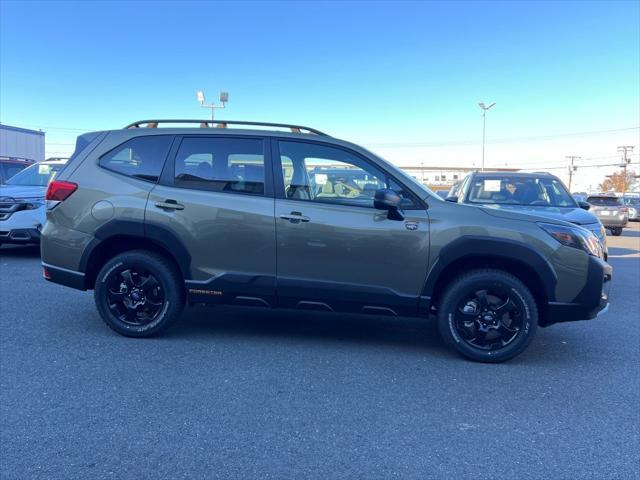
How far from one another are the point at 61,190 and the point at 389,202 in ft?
10.0

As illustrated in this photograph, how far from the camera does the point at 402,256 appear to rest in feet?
13.6

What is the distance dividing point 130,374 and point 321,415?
1.59m

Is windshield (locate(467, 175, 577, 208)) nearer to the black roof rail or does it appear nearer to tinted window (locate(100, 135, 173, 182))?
the black roof rail

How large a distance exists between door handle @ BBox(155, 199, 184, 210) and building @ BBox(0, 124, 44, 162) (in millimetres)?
16552

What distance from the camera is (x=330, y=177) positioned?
4.43 metres

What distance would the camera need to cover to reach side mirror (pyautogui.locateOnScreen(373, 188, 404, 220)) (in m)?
4.00

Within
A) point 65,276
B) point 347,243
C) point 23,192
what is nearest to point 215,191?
point 347,243

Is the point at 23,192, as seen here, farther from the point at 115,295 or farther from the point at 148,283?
the point at 148,283

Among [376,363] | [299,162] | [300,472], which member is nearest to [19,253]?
[299,162]

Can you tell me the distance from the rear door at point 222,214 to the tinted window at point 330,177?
212 millimetres

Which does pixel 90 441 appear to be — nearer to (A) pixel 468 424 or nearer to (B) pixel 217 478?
(B) pixel 217 478

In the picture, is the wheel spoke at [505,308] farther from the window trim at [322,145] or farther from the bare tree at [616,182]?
the bare tree at [616,182]

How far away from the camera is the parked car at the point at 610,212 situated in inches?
731

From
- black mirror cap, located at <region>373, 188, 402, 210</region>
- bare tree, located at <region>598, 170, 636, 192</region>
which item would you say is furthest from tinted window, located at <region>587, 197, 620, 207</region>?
bare tree, located at <region>598, 170, 636, 192</region>
